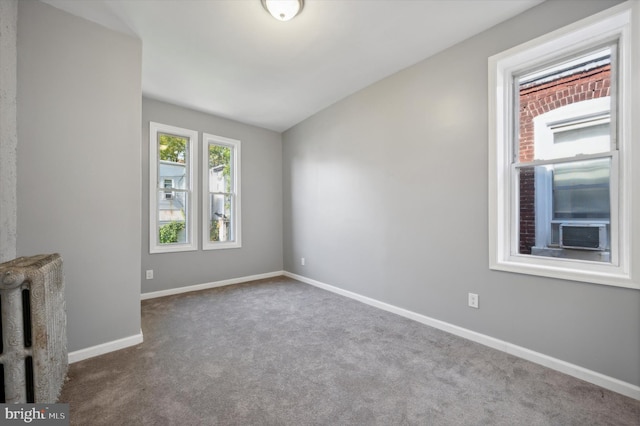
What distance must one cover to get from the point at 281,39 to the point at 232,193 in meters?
2.62

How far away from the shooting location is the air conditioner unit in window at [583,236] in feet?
6.18

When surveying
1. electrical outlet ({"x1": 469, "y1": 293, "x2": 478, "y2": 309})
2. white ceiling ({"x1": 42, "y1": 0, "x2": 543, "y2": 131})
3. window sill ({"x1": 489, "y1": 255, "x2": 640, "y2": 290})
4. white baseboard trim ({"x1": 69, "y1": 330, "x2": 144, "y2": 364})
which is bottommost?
white baseboard trim ({"x1": 69, "y1": 330, "x2": 144, "y2": 364})

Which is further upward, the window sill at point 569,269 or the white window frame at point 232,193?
the white window frame at point 232,193

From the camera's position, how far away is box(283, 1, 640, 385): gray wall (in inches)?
71.6

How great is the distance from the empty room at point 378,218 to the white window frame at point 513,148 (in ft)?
0.04

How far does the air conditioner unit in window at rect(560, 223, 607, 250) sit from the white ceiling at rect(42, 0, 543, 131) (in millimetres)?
1693

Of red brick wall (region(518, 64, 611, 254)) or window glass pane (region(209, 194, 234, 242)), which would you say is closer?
red brick wall (region(518, 64, 611, 254))

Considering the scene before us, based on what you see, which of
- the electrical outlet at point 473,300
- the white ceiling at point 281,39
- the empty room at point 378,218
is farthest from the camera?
the electrical outlet at point 473,300

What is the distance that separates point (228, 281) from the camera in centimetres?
431

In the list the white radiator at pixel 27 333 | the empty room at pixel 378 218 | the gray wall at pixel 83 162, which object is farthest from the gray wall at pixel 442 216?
the white radiator at pixel 27 333

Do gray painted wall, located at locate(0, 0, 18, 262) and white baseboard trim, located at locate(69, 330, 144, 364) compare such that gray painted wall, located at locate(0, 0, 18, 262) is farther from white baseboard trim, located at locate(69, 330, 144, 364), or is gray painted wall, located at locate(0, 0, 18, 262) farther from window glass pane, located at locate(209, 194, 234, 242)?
window glass pane, located at locate(209, 194, 234, 242)

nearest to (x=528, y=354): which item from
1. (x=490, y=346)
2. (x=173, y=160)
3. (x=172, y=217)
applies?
(x=490, y=346)

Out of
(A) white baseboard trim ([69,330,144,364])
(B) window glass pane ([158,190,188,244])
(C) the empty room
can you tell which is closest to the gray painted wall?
(C) the empty room

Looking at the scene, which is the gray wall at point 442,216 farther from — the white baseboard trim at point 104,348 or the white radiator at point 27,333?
the white radiator at point 27,333
